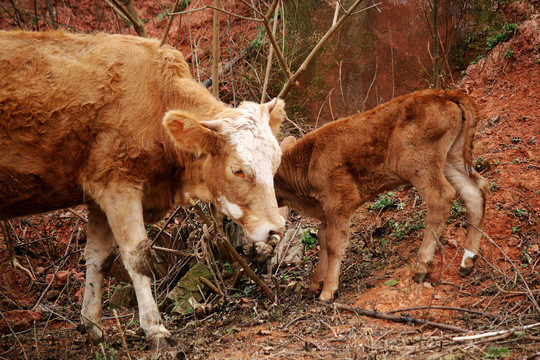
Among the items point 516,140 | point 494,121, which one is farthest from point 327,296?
point 494,121

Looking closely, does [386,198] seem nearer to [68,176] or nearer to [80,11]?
[68,176]

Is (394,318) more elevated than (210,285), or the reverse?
(394,318)

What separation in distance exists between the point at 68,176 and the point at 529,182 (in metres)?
5.68

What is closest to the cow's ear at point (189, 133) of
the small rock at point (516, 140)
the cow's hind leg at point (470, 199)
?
the cow's hind leg at point (470, 199)

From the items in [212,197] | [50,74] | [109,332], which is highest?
[50,74]

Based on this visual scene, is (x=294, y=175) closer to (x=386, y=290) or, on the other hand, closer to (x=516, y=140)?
(x=386, y=290)

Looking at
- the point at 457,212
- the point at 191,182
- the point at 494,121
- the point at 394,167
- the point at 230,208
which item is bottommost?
the point at 457,212

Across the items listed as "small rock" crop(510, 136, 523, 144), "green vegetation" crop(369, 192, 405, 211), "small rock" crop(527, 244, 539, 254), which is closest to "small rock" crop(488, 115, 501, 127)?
"small rock" crop(510, 136, 523, 144)

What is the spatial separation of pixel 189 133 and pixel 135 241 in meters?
1.17

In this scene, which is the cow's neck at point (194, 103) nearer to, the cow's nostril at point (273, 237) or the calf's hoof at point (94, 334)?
the cow's nostril at point (273, 237)

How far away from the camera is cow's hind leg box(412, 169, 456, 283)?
646 centimetres

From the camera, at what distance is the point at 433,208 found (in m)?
6.57

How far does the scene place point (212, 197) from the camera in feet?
19.2

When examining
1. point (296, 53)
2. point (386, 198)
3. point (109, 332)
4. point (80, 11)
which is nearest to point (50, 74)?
point (109, 332)
